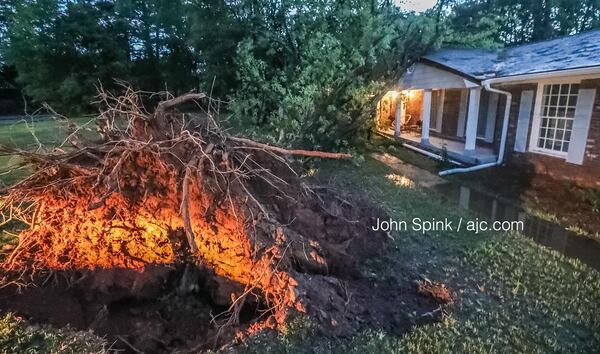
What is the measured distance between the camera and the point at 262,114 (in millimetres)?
9609

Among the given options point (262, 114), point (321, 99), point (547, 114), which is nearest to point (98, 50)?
point (262, 114)

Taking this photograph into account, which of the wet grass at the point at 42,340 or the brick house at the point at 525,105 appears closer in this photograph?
the wet grass at the point at 42,340

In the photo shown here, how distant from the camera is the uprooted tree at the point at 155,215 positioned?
11.6 feet

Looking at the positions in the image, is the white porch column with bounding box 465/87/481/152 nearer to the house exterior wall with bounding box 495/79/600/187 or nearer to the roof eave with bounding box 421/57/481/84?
the roof eave with bounding box 421/57/481/84

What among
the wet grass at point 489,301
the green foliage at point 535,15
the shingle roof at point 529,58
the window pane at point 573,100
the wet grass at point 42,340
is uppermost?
the green foliage at point 535,15

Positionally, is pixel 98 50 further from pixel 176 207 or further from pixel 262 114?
pixel 176 207

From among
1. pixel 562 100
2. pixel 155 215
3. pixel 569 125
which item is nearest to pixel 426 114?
pixel 562 100

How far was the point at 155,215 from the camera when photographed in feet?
12.4

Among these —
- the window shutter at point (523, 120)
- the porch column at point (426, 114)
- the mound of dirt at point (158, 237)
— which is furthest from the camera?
the porch column at point (426, 114)

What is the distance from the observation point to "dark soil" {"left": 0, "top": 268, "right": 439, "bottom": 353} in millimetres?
3166

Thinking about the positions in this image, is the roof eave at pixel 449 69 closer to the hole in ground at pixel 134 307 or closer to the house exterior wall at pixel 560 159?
the house exterior wall at pixel 560 159

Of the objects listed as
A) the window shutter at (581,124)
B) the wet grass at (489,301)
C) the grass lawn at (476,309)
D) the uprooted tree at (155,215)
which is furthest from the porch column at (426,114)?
the uprooted tree at (155,215)

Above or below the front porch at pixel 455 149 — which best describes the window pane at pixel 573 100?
above

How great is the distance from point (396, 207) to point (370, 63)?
205 inches
